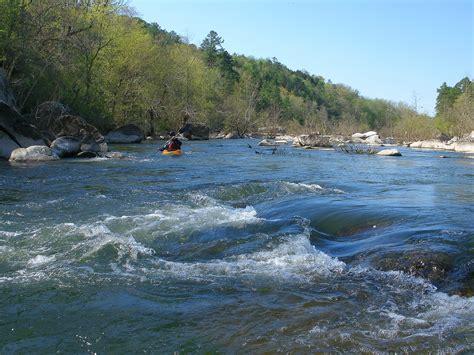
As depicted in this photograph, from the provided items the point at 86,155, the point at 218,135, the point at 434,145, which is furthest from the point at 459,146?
the point at 86,155

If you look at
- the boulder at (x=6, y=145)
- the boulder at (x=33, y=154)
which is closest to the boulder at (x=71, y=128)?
the boulder at (x=33, y=154)

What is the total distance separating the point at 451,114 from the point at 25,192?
66.9 m

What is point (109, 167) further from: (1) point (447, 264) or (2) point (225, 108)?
(2) point (225, 108)

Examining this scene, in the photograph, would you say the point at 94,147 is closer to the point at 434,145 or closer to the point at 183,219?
the point at 183,219

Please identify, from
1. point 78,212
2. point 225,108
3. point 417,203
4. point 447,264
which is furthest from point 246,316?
point 225,108

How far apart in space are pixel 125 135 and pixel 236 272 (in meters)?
30.1

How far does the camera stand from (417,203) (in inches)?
400

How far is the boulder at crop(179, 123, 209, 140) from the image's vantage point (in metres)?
44.3

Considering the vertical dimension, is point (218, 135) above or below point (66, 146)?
above

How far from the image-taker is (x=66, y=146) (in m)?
21.0

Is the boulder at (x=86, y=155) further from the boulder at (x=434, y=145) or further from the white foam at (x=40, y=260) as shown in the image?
the boulder at (x=434, y=145)

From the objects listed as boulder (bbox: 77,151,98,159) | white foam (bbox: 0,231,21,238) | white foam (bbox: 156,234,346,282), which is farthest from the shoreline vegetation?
white foam (bbox: 156,234,346,282)

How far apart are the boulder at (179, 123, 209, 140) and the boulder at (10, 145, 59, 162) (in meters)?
24.7

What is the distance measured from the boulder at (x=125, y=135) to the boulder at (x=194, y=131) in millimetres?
9093
